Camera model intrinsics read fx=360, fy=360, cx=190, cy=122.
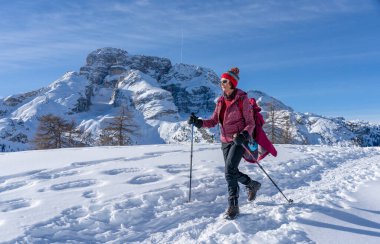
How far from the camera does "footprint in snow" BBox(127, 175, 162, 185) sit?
333 inches

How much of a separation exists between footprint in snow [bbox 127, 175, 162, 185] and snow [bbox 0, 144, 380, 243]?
24 millimetres

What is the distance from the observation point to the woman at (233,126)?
20.2 feet

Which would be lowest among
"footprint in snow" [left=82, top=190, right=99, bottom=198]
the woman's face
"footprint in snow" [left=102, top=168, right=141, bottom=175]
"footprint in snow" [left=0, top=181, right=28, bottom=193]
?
"footprint in snow" [left=0, top=181, right=28, bottom=193]

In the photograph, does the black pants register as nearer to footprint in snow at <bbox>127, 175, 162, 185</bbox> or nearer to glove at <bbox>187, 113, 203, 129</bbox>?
glove at <bbox>187, 113, 203, 129</bbox>

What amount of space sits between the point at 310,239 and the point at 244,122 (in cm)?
237

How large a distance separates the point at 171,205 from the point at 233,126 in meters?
1.92

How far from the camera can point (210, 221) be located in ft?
19.6

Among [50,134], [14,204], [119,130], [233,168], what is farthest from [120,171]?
[50,134]

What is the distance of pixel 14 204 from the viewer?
21.6 ft

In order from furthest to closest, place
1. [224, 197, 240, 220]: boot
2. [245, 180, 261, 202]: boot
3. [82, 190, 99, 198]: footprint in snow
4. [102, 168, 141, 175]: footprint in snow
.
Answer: [102, 168, 141, 175]: footprint in snow
[82, 190, 99, 198]: footprint in snow
[245, 180, 261, 202]: boot
[224, 197, 240, 220]: boot

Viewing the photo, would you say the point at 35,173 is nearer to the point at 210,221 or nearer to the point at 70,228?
the point at 70,228

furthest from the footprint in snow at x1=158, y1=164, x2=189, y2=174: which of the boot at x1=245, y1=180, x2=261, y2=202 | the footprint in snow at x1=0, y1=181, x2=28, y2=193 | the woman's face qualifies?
the woman's face

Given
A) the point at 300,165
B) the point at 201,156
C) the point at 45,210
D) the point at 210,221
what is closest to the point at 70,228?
the point at 45,210

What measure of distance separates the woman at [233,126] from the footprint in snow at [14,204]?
3.69 m
